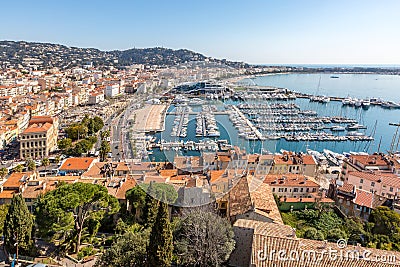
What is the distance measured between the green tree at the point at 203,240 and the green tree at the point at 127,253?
2.39 ft

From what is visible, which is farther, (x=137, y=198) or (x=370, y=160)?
(x=370, y=160)

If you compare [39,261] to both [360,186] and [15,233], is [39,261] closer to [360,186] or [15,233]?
[15,233]

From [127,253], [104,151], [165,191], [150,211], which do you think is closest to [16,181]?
[150,211]

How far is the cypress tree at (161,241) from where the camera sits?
533cm

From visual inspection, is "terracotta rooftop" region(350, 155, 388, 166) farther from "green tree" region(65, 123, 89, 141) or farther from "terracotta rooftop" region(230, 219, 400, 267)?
"green tree" region(65, 123, 89, 141)

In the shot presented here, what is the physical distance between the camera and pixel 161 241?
5391mm

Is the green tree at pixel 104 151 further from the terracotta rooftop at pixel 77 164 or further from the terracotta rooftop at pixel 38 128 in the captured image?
the terracotta rooftop at pixel 38 128

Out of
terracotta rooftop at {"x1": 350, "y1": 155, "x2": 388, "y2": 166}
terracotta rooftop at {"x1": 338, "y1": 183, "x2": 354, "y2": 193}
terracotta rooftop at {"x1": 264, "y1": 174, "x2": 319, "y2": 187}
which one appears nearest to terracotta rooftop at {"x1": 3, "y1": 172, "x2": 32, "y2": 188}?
terracotta rooftop at {"x1": 264, "y1": 174, "x2": 319, "y2": 187}

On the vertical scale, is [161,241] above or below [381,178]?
above

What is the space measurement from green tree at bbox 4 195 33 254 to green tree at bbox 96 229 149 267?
1944 millimetres

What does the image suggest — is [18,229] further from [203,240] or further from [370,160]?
[370,160]

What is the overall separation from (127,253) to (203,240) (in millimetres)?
1467

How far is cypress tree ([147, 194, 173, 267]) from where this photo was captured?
533cm

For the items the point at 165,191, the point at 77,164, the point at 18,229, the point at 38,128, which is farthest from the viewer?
the point at 38,128
